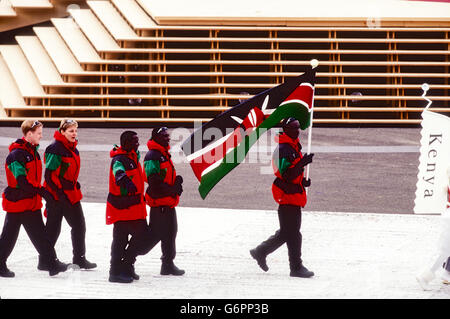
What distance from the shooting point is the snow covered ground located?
9.14m

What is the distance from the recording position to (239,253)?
438 inches

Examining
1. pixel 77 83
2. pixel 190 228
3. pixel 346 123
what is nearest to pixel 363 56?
pixel 346 123

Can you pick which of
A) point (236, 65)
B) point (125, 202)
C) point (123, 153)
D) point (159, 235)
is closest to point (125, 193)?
point (125, 202)

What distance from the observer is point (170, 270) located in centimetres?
988

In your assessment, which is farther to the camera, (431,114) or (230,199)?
(230,199)

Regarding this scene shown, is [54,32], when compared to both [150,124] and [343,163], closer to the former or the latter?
[150,124]

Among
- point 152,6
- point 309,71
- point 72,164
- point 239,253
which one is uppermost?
point 152,6

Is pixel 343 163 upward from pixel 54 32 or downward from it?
downward

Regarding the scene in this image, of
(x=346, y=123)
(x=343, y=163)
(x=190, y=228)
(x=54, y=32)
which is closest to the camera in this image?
(x=190, y=228)

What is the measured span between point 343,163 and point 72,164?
8.85 metres

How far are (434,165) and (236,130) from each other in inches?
80.9

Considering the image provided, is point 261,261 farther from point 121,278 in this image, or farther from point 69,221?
point 69,221

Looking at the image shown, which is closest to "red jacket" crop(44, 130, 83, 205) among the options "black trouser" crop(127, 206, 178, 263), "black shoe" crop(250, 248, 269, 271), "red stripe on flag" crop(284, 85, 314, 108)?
"black trouser" crop(127, 206, 178, 263)

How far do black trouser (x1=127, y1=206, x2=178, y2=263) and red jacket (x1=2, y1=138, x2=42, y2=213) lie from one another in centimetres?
112
